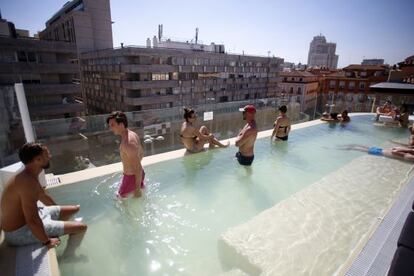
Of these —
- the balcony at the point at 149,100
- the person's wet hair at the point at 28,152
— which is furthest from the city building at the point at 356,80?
the person's wet hair at the point at 28,152

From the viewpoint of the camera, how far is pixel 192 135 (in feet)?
19.5

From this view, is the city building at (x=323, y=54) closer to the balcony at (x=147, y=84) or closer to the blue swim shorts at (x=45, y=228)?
the balcony at (x=147, y=84)

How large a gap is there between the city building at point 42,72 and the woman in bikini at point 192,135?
902 inches

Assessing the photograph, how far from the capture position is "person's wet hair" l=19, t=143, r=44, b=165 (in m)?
2.47

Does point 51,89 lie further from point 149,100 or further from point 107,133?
point 107,133

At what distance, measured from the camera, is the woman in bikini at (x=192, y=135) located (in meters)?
5.80

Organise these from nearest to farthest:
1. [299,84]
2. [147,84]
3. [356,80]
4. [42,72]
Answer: [42,72] → [147,84] → [356,80] → [299,84]

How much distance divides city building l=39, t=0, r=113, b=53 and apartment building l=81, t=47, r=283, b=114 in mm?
3172

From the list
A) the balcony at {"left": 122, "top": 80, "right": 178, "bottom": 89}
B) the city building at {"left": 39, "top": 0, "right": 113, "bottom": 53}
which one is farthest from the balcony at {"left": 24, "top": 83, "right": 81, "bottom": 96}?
the city building at {"left": 39, "top": 0, "right": 113, "bottom": 53}

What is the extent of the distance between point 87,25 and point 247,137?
1761 inches

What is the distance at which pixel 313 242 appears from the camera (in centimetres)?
309

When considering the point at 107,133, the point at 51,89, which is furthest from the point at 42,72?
the point at 107,133

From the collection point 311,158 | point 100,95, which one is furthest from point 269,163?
point 100,95

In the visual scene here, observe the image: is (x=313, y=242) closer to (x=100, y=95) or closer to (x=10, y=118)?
(x=10, y=118)
